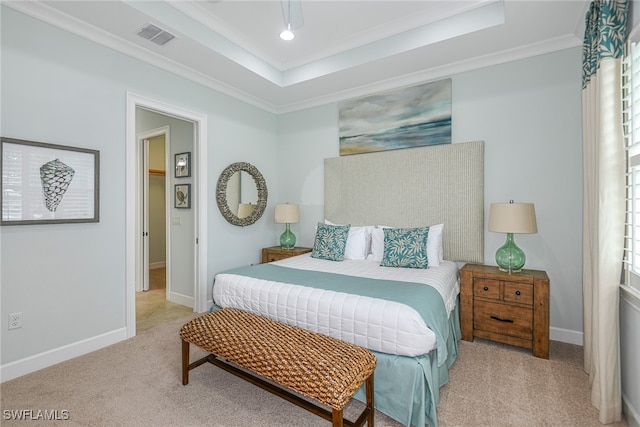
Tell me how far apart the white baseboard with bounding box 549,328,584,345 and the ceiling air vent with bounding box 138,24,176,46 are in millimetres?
4480

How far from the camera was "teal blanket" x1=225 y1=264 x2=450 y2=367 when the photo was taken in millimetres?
1957

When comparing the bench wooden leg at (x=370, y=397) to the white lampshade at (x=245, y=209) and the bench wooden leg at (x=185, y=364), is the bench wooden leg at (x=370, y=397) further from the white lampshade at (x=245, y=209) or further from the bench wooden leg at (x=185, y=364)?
the white lampshade at (x=245, y=209)

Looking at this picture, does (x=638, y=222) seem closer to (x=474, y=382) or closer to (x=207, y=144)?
(x=474, y=382)

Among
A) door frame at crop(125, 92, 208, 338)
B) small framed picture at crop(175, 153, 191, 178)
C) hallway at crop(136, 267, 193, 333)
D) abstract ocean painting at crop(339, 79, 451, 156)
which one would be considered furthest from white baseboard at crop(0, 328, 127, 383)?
abstract ocean painting at crop(339, 79, 451, 156)

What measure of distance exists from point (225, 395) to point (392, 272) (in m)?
1.65

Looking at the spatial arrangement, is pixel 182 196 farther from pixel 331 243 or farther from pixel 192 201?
pixel 331 243

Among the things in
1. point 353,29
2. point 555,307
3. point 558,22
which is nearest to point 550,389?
point 555,307

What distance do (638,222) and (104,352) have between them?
400cm

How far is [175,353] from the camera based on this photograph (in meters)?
2.70

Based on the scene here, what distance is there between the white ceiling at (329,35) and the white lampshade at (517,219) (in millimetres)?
1549

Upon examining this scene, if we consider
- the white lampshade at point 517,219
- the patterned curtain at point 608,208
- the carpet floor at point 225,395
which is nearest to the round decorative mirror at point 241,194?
the carpet floor at point 225,395

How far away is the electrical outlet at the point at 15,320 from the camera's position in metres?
2.26

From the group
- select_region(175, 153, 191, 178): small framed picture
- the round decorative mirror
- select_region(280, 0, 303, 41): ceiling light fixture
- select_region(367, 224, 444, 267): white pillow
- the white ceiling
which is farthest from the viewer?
select_region(175, 153, 191, 178): small framed picture

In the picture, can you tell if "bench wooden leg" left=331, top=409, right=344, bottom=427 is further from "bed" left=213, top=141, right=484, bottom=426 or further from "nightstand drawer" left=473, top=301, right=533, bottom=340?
"nightstand drawer" left=473, top=301, right=533, bottom=340
